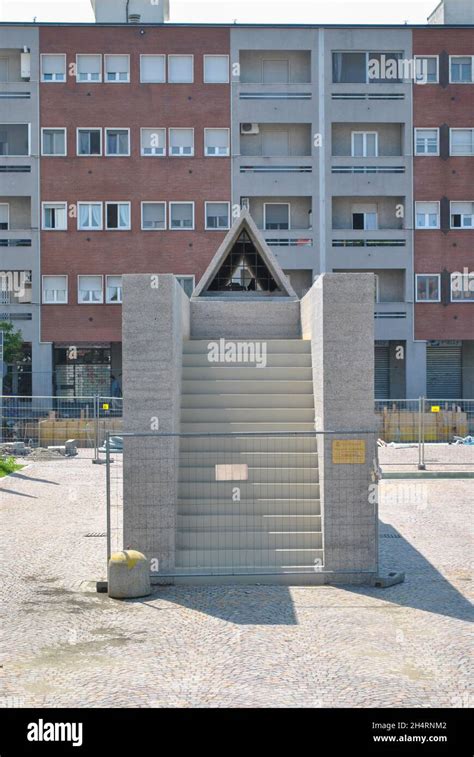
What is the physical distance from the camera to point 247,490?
461 inches

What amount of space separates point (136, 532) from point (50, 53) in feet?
135

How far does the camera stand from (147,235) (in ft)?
152

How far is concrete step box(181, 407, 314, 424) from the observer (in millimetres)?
12469

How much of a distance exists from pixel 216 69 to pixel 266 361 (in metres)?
36.9

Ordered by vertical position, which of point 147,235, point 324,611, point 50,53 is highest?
point 50,53


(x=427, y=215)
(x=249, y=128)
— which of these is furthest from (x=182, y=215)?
(x=427, y=215)

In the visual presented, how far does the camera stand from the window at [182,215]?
4653 centimetres

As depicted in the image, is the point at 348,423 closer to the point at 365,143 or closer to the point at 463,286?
the point at 463,286

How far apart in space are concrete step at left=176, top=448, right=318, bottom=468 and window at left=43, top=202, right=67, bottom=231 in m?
36.5

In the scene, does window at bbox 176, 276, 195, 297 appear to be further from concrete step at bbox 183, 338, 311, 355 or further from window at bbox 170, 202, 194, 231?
concrete step at bbox 183, 338, 311, 355

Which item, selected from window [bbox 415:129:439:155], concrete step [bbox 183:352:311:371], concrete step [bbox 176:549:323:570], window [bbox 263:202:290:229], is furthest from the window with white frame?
concrete step [bbox 176:549:323:570]

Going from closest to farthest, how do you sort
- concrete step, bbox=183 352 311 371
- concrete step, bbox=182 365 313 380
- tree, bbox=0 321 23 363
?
1. concrete step, bbox=182 365 313 380
2. concrete step, bbox=183 352 311 371
3. tree, bbox=0 321 23 363
